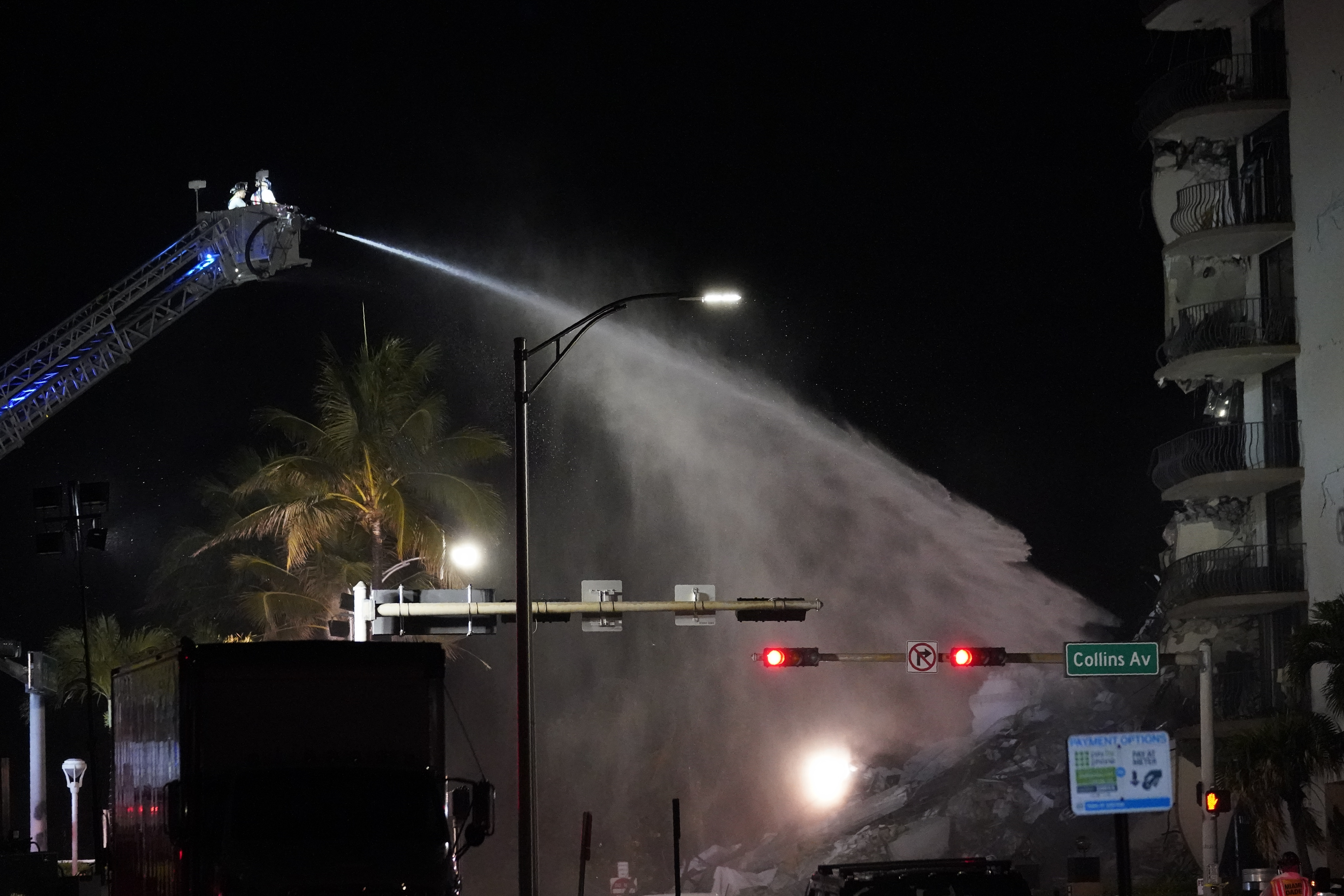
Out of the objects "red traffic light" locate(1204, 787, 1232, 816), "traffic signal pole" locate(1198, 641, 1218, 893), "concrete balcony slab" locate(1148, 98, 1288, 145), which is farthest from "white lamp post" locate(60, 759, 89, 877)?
"concrete balcony slab" locate(1148, 98, 1288, 145)

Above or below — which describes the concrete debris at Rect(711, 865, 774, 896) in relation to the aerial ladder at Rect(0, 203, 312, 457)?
below

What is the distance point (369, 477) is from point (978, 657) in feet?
56.1

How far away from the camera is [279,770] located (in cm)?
1612

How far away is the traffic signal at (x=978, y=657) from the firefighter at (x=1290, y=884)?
1223 centimetres

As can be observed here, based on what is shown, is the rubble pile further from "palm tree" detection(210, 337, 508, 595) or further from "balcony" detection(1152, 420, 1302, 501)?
"palm tree" detection(210, 337, 508, 595)

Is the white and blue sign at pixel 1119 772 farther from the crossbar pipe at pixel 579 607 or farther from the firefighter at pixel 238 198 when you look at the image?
the firefighter at pixel 238 198

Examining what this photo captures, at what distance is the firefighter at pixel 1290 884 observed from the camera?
20172 millimetres

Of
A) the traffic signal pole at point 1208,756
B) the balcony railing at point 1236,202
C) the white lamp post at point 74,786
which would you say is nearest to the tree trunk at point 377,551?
the white lamp post at point 74,786

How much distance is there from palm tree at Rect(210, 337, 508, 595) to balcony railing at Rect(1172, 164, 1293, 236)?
2005cm

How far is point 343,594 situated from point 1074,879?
1648 centimetres

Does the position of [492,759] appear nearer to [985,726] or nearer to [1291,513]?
[985,726]

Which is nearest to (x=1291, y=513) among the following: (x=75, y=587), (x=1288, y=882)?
(x=1288, y=882)

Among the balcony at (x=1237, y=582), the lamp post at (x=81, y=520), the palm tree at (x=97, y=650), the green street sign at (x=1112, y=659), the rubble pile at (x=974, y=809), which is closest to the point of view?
the green street sign at (x=1112, y=659)

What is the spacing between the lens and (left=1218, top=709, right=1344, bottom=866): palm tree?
108 ft
